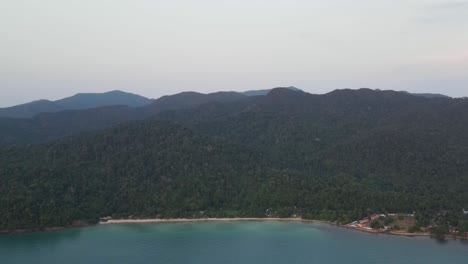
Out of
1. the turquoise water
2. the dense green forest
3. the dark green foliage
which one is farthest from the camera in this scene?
the dense green forest

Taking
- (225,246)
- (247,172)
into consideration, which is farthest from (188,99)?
(225,246)

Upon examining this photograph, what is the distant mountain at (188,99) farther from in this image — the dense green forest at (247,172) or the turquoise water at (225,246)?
the turquoise water at (225,246)

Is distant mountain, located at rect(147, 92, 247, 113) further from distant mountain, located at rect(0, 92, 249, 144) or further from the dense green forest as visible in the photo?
the dense green forest

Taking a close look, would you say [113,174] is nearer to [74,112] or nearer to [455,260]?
[455,260]

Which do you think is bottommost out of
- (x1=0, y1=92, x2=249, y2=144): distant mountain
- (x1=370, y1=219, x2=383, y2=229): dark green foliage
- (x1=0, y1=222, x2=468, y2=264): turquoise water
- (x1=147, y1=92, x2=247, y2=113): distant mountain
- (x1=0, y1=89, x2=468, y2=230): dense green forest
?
(x1=0, y1=222, x2=468, y2=264): turquoise water

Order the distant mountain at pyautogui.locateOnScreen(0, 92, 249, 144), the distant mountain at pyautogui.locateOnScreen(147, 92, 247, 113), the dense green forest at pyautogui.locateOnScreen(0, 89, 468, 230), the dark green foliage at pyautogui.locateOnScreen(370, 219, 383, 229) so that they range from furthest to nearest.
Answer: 1. the distant mountain at pyautogui.locateOnScreen(147, 92, 247, 113)
2. the distant mountain at pyautogui.locateOnScreen(0, 92, 249, 144)
3. the dense green forest at pyautogui.locateOnScreen(0, 89, 468, 230)
4. the dark green foliage at pyautogui.locateOnScreen(370, 219, 383, 229)

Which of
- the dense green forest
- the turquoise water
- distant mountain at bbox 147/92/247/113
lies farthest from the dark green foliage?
distant mountain at bbox 147/92/247/113
